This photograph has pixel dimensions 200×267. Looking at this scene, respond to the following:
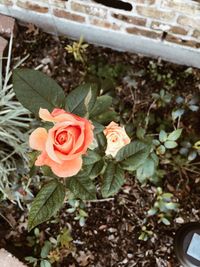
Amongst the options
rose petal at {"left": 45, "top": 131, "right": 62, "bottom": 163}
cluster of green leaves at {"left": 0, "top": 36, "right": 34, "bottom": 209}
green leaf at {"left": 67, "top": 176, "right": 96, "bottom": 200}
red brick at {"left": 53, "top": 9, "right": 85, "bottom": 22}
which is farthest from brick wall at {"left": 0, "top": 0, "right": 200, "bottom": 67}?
rose petal at {"left": 45, "top": 131, "right": 62, "bottom": 163}

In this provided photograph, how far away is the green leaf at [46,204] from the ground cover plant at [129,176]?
0.95ft

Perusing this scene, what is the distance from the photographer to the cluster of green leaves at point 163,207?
7.51 ft

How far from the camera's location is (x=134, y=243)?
2312 millimetres

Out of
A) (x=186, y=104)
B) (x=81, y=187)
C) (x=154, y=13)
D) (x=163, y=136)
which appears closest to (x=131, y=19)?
(x=154, y=13)

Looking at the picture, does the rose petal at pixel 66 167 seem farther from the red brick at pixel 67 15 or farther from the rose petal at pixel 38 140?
the red brick at pixel 67 15

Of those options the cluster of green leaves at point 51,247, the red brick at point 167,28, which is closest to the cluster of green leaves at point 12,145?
the cluster of green leaves at point 51,247

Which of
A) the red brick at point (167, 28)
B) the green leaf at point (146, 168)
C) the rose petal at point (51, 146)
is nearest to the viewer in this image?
the rose petal at point (51, 146)

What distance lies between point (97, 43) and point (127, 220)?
3.24 feet

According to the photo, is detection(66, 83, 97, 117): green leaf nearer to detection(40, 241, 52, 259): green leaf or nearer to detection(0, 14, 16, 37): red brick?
detection(40, 241, 52, 259): green leaf

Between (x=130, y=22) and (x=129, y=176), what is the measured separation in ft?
2.55

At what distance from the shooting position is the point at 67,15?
247 cm

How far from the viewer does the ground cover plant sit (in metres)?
2.28

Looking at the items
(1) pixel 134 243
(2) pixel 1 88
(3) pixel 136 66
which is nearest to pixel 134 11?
(3) pixel 136 66

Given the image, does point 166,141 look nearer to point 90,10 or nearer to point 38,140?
point 90,10
